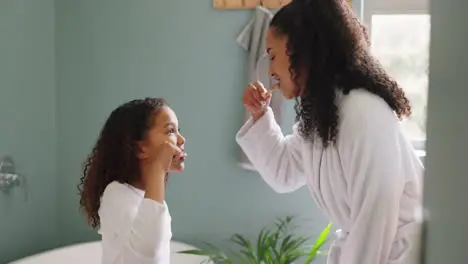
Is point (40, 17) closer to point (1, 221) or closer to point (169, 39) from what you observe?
point (169, 39)

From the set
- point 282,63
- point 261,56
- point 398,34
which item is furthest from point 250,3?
point 282,63

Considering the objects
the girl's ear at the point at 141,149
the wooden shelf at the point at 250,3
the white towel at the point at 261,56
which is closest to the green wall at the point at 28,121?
the wooden shelf at the point at 250,3

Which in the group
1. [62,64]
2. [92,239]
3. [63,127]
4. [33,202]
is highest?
[62,64]

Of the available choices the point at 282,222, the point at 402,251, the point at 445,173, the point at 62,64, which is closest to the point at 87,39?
the point at 62,64

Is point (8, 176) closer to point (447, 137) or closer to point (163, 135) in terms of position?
point (163, 135)

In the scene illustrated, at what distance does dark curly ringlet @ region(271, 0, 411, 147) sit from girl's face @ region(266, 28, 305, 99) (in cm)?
2

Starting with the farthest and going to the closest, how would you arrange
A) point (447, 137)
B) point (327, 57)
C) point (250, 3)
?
point (250, 3) < point (327, 57) < point (447, 137)

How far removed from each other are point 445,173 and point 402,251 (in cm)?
78

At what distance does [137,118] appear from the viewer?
1540 millimetres

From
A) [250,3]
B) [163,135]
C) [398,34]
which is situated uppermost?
[250,3]

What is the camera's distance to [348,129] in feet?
4.48

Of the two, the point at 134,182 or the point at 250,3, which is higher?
the point at 250,3

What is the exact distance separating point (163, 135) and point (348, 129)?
1.47ft

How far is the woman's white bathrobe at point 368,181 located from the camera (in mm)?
1318
